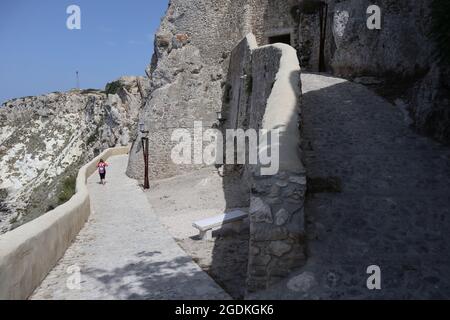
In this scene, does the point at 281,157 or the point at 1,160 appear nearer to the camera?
the point at 281,157

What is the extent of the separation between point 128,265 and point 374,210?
4.26 m

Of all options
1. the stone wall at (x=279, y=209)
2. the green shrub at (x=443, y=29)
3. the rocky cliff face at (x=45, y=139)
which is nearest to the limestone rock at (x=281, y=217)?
the stone wall at (x=279, y=209)

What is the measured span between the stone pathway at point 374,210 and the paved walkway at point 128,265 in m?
1.59

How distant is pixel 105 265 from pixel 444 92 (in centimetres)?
726

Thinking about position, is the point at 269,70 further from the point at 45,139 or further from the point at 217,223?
the point at 45,139

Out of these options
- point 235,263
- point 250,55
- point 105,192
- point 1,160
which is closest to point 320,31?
point 250,55

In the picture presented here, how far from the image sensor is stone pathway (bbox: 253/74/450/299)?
4.39 metres

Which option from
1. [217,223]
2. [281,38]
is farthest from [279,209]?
[281,38]

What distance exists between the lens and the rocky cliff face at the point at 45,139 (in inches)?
1720

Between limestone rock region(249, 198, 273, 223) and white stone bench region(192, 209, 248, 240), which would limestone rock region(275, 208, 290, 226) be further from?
white stone bench region(192, 209, 248, 240)

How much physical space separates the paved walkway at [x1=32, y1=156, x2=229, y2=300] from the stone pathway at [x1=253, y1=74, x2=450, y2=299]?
159 centimetres

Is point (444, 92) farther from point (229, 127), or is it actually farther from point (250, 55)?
point (229, 127)

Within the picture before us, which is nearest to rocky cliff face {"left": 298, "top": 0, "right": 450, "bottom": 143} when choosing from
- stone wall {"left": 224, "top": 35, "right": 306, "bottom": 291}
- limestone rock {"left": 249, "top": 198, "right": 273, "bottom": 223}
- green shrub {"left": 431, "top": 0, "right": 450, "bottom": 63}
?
green shrub {"left": 431, "top": 0, "right": 450, "bottom": 63}
